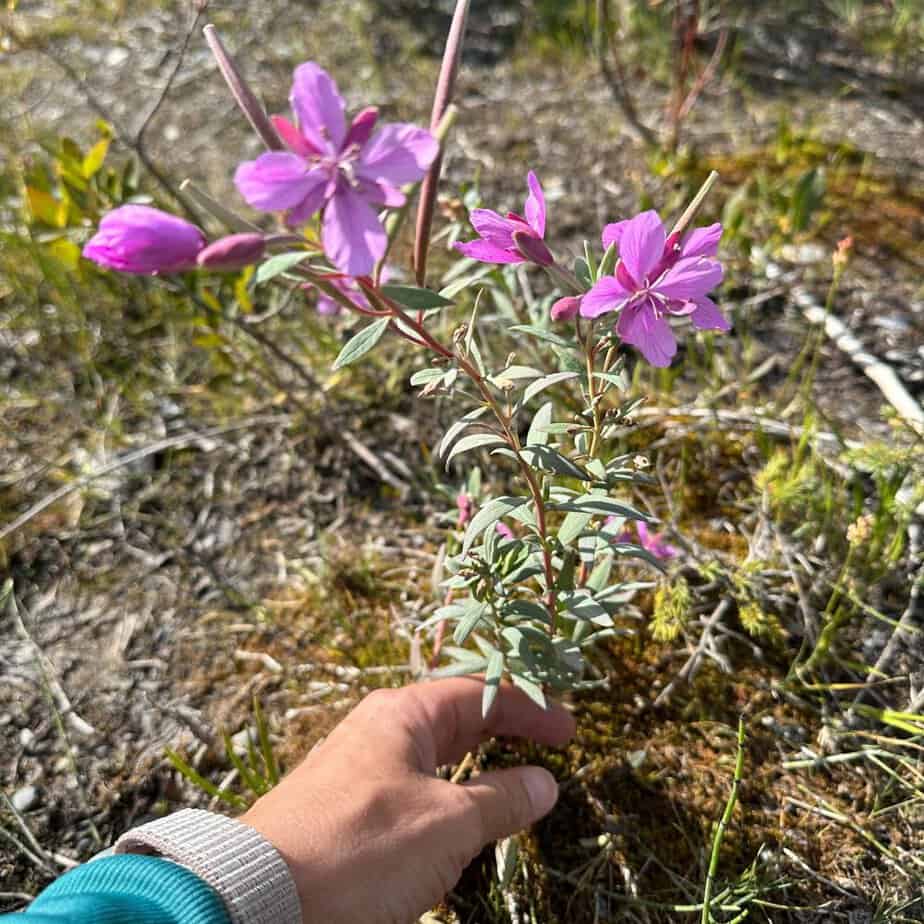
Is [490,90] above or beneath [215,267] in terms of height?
beneath

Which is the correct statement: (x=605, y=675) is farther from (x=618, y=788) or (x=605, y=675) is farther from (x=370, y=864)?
(x=370, y=864)

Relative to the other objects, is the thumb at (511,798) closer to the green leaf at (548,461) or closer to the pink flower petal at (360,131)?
the green leaf at (548,461)

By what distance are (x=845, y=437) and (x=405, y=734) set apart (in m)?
1.52

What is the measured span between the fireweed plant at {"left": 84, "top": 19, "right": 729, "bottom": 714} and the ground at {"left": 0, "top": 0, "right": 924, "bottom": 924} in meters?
0.38

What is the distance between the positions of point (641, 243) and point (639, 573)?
1.20m

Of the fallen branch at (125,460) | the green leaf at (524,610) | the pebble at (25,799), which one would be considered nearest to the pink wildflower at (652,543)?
the green leaf at (524,610)

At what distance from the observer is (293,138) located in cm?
105

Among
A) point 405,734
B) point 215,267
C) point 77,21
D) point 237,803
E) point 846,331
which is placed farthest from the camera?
point 77,21

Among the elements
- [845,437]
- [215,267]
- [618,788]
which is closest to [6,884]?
[618,788]

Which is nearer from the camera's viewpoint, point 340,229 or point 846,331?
point 340,229

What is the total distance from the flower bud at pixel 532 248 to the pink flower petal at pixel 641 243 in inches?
4.0

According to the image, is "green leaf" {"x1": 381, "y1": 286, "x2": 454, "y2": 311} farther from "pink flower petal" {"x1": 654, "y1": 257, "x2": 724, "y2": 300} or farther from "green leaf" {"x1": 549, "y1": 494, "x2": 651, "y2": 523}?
"green leaf" {"x1": 549, "y1": 494, "x2": 651, "y2": 523}

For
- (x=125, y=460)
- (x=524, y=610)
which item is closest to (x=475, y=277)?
(x=524, y=610)

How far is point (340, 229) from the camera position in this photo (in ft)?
3.34
